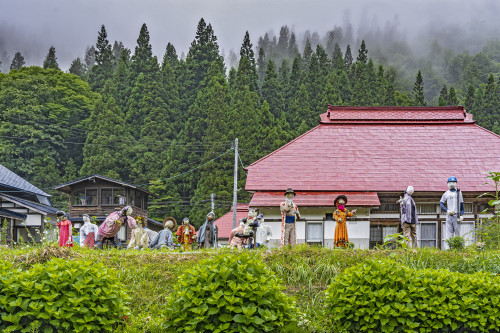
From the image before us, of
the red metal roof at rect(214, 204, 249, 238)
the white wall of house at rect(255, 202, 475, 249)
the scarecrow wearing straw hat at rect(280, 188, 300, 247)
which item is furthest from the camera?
the red metal roof at rect(214, 204, 249, 238)

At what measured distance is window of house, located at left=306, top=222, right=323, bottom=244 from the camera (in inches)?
995

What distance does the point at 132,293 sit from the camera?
11539 mm

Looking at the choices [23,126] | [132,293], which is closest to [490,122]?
[23,126]

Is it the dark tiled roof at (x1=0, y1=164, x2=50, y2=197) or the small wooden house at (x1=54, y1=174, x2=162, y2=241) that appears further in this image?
the small wooden house at (x1=54, y1=174, x2=162, y2=241)

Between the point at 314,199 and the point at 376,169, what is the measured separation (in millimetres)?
3769

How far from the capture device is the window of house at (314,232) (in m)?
25.3

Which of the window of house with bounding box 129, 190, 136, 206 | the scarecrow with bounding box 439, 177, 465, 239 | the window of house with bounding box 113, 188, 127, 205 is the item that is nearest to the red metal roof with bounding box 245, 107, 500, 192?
the scarecrow with bounding box 439, 177, 465, 239

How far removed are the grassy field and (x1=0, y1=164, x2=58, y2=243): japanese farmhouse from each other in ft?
84.0

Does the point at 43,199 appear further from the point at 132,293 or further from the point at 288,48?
the point at 288,48

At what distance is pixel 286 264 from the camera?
1269 centimetres

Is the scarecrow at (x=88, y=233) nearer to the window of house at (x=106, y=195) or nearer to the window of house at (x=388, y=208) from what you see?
the window of house at (x=388, y=208)

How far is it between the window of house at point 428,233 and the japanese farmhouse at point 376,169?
0.04 metres

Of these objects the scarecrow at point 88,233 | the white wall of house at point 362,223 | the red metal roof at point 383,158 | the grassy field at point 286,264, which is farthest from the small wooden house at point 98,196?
the grassy field at point 286,264

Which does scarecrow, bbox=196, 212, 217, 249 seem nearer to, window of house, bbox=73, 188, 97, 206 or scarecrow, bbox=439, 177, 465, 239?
scarecrow, bbox=439, 177, 465, 239
